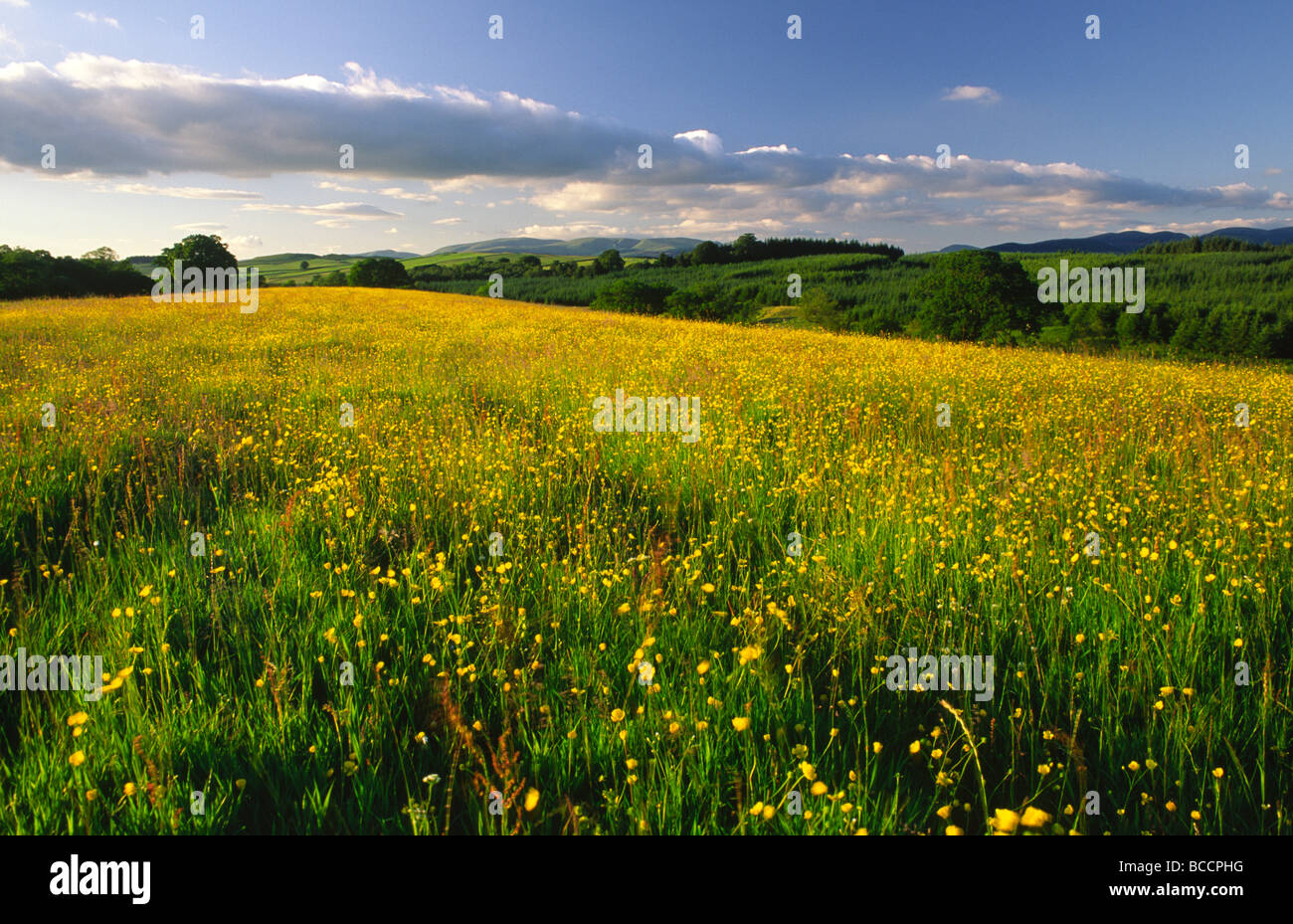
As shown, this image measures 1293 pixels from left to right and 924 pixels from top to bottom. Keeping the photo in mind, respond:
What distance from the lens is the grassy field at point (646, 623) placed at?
215 centimetres

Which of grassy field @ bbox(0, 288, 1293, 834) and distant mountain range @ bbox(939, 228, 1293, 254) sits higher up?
distant mountain range @ bbox(939, 228, 1293, 254)

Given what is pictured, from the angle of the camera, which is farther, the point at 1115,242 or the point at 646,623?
the point at 1115,242

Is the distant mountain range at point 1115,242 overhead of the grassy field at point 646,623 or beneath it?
overhead

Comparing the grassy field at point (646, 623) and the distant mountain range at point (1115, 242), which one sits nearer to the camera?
the grassy field at point (646, 623)

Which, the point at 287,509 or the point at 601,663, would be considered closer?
the point at 601,663

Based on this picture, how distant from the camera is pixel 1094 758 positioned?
7.75ft

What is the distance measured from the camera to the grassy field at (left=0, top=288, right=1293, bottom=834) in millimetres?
2154

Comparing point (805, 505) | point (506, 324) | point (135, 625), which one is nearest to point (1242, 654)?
point (805, 505)

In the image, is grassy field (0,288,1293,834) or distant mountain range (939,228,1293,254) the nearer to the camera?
grassy field (0,288,1293,834)

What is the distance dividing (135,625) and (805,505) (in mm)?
4110

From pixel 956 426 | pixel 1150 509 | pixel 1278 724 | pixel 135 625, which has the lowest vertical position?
pixel 1278 724

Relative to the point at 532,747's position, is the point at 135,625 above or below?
above

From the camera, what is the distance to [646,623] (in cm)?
307
